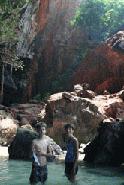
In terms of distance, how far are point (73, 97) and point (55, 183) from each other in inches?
671

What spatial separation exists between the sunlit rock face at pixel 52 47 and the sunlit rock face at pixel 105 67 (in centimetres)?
282

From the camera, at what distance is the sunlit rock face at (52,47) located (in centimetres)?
4684

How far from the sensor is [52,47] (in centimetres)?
5050

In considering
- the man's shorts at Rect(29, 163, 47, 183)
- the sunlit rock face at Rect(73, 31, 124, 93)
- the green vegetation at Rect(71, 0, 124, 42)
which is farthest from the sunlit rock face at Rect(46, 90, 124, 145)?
the green vegetation at Rect(71, 0, 124, 42)

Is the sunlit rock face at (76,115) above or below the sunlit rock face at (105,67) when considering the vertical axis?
below

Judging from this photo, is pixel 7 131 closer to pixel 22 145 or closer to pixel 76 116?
pixel 76 116

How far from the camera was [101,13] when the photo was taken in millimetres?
50875

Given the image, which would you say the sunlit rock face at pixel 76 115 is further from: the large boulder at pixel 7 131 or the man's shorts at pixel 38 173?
the man's shorts at pixel 38 173

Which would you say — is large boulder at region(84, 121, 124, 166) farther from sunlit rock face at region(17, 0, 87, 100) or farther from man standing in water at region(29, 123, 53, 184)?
sunlit rock face at region(17, 0, 87, 100)

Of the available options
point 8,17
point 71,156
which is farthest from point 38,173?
point 8,17

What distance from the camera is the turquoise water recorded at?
14.6m

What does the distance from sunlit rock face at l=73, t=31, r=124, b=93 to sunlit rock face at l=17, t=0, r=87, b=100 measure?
2.82 m

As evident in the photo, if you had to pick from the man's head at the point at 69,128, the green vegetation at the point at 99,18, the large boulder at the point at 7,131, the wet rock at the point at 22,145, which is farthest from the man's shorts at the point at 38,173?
the green vegetation at the point at 99,18

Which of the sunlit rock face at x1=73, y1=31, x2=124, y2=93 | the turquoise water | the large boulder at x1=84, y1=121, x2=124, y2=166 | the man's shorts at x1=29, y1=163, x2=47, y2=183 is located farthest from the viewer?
the sunlit rock face at x1=73, y1=31, x2=124, y2=93
